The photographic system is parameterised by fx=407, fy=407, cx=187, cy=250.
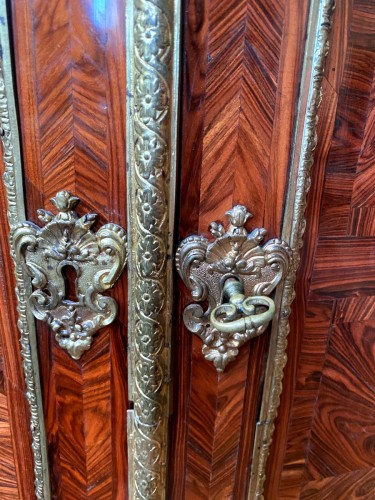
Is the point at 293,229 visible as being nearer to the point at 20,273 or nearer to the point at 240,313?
the point at 240,313

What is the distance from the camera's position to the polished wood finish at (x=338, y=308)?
42cm

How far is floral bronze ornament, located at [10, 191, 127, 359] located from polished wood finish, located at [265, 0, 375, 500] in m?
0.22

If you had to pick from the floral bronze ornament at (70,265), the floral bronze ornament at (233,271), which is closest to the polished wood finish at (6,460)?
the floral bronze ornament at (70,265)

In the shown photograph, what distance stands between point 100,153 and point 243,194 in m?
0.15

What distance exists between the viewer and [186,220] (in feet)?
1.43

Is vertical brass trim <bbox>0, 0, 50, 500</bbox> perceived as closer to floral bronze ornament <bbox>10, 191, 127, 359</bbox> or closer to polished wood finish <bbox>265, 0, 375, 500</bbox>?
floral bronze ornament <bbox>10, 191, 127, 359</bbox>

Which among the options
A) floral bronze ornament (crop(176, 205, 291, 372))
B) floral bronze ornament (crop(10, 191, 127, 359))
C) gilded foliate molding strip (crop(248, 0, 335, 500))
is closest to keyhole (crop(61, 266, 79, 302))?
floral bronze ornament (crop(10, 191, 127, 359))

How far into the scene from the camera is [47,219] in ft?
1.40

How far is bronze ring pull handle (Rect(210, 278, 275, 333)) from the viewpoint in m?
0.41

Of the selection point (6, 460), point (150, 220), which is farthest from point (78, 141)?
point (6, 460)

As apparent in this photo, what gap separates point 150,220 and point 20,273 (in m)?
0.16

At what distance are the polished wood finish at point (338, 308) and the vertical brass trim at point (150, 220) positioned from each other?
16 cm

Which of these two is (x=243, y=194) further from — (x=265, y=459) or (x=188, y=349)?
(x=265, y=459)

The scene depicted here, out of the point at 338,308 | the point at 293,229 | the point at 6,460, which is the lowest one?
the point at 6,460
